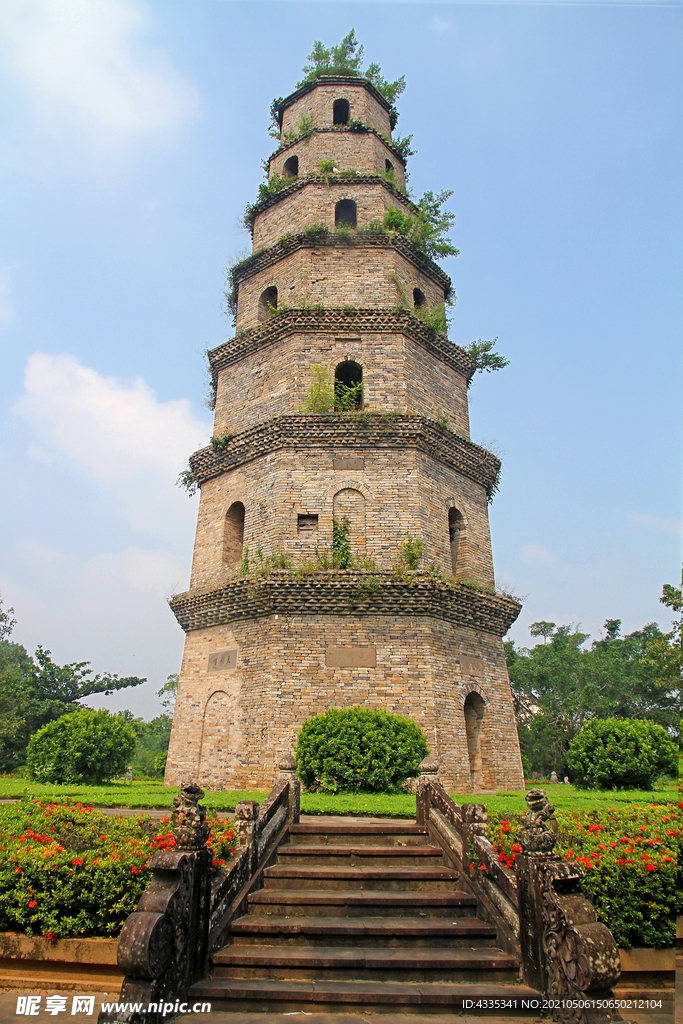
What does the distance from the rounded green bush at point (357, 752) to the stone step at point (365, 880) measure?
13.1 ft

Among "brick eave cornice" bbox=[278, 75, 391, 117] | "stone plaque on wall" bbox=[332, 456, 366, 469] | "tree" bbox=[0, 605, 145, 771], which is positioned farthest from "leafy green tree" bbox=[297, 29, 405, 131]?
"tree" bbox=[0, 605, 145, 771]

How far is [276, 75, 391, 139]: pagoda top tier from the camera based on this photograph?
18.5 meters

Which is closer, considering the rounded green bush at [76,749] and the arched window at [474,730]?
the arched window at [474,730]

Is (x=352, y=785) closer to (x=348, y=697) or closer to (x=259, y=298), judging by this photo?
(x=348, y=697)

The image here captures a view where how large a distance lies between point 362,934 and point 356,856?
1.45 m

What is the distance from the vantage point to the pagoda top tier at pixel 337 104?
18453 millimetres

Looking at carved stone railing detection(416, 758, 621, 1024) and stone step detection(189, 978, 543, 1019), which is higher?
carved stone railing detection(416, 758, 621, 1024)

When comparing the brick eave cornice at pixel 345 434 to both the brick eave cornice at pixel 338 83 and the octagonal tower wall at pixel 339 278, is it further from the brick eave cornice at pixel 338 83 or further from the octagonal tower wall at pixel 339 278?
the brick eave cornice at pixel 338 83

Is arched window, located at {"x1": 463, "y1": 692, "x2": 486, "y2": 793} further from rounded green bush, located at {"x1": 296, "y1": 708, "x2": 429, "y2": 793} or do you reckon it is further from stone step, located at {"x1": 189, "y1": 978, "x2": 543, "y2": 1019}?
stone step, located at {"x1": 189, "y1": 978, "x2": 543, "y2": 1019}

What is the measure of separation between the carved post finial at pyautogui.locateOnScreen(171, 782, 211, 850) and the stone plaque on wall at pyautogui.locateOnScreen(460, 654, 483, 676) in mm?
8497

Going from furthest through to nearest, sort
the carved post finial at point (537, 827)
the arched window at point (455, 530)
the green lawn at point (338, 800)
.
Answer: the arched window at point (455, 530) → the green lawn at point (338, 800) → the carved post finial at point (537, 827)

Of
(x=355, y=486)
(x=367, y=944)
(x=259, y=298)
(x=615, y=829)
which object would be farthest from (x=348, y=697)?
(x=259, y=298)

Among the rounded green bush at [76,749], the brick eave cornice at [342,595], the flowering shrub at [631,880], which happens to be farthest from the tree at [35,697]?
the flowering shrub at [631,880]

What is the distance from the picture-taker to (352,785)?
33.0 feet
